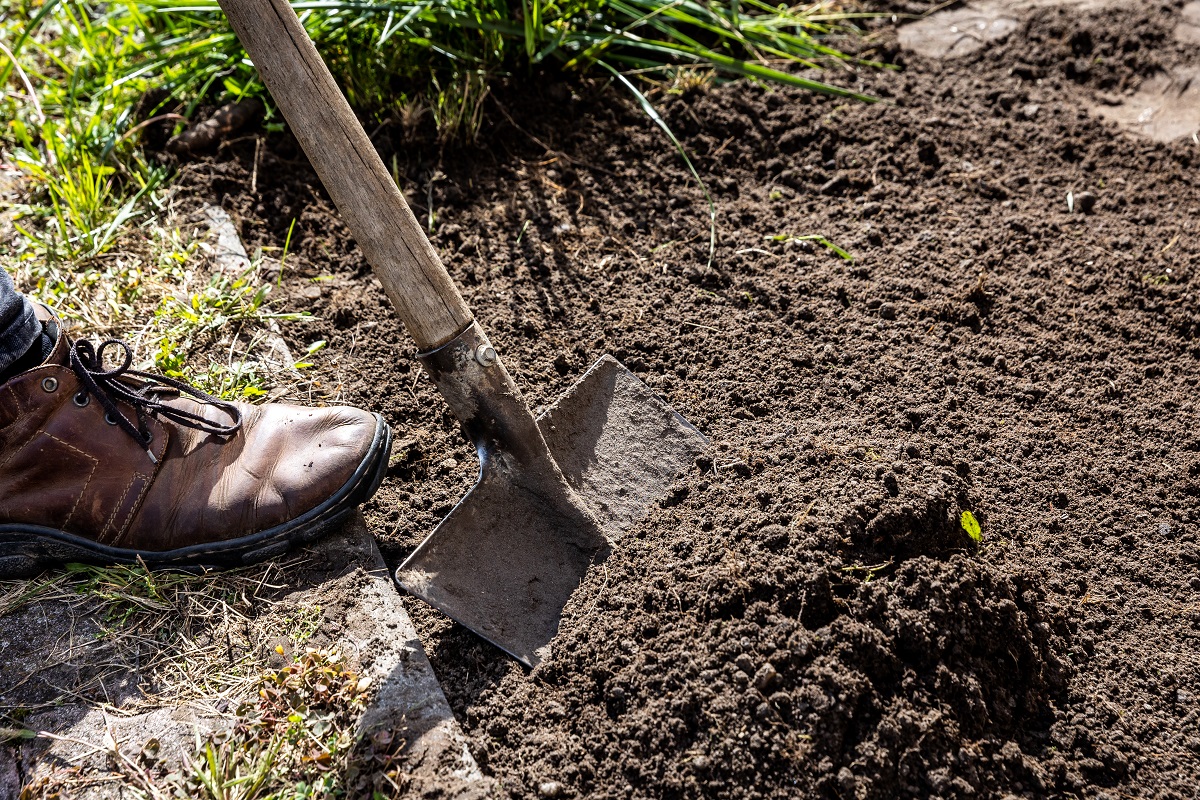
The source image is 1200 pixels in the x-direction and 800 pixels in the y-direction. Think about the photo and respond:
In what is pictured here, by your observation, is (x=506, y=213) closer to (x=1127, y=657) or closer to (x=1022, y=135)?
(x=1022, y=135)

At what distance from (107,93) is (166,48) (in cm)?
30

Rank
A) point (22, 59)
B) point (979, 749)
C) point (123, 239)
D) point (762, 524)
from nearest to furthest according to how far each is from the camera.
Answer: point (979, 749) < point (762, 524) < point (123, 239) < point (22, 59)

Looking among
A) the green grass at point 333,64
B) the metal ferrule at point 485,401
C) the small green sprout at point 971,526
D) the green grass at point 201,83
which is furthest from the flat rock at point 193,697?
the green grass at point 333,64

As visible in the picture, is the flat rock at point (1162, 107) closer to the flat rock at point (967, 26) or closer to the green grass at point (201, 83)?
the flat rock at point (967, 26)

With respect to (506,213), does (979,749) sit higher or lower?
lower

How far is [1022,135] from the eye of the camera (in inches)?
118

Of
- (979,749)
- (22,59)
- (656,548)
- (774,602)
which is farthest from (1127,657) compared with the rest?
(22,59)

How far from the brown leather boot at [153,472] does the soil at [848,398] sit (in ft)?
0.69

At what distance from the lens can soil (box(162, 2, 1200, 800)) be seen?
5.31ft

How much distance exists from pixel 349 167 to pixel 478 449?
26.4 inches

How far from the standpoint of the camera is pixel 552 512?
6.40ft

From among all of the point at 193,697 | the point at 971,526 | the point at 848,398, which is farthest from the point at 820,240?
the point at 193,697

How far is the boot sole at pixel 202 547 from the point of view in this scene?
192cm

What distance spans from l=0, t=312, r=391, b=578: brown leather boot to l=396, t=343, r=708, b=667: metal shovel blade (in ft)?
0.97
